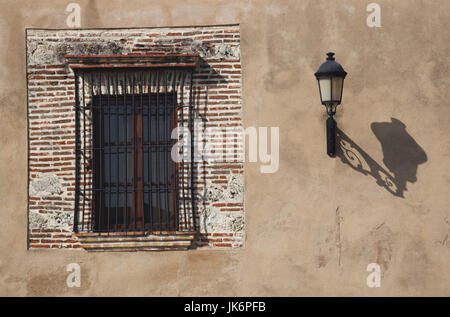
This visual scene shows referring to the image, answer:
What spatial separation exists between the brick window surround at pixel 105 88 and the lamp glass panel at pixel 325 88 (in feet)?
3.10

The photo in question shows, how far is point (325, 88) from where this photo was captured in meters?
5.98

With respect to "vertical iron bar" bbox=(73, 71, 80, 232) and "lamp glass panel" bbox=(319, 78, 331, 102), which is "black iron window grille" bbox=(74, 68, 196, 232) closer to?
"vertical iron bar" bbox=(73, 71, 80, 232)

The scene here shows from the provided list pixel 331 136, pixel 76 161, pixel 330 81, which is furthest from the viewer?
pixel 76 161

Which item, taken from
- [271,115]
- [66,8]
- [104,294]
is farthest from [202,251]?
[66,8]

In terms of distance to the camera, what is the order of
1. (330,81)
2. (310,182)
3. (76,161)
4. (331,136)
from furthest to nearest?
(76,161), (310,182), (331,136), (330,81)

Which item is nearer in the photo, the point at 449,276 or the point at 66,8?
the point at 449,276

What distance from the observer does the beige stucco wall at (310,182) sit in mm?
6223

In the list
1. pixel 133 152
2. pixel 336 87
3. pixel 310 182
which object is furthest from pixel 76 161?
pixel 336 87

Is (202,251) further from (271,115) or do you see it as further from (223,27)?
(223,27)

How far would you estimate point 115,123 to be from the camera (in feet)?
21.6

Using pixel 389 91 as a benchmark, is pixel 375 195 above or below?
below

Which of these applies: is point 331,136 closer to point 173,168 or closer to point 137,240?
point 173,168

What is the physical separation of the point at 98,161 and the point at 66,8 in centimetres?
179

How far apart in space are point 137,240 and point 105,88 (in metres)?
1.75
